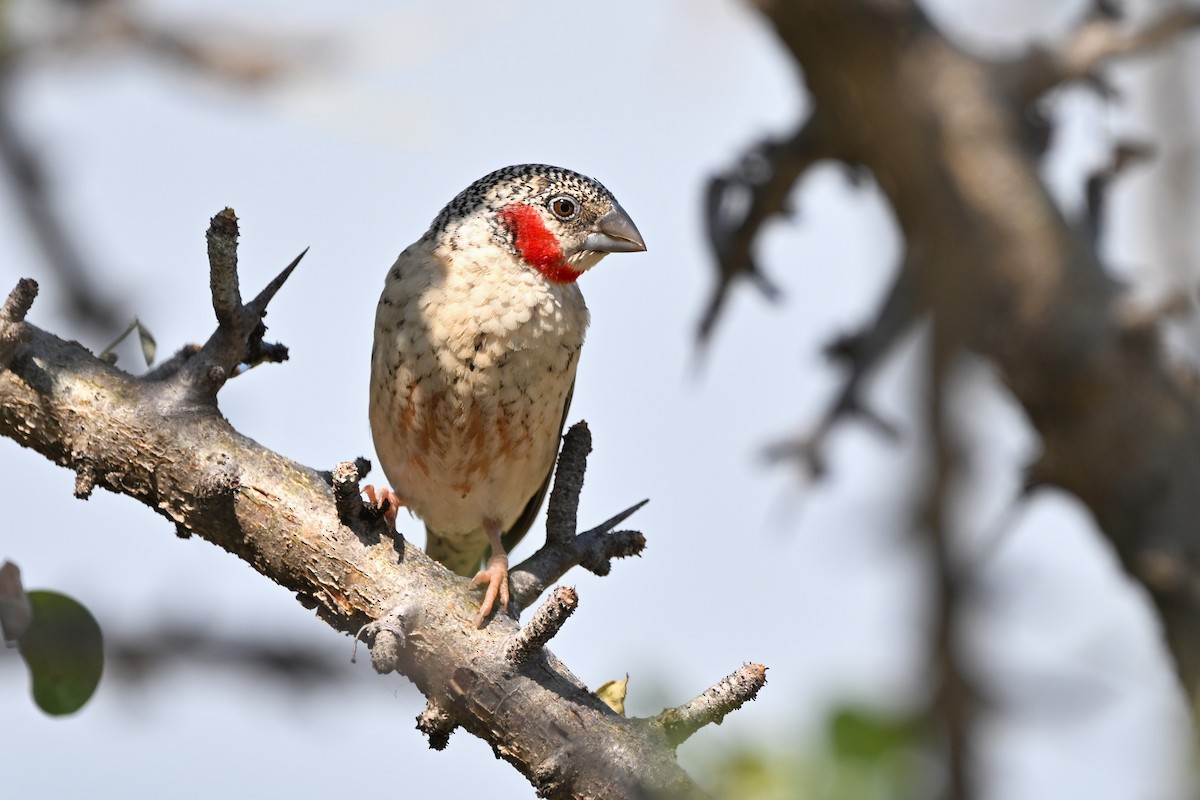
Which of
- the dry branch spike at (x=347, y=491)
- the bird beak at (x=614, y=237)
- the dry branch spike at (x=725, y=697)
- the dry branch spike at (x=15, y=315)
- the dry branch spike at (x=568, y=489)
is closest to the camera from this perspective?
the dry branch spike at (x=725, y=697)

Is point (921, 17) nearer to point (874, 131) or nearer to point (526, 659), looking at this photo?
point (874, 131)

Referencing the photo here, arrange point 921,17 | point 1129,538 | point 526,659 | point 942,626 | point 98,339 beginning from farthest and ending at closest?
point 921,17
point 1129,538
point 98,339
point 526,659
point 942,626

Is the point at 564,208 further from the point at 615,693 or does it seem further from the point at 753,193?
the point at 615,693

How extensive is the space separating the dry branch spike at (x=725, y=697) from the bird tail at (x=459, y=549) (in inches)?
121

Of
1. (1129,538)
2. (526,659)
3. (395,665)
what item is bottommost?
(395,665)

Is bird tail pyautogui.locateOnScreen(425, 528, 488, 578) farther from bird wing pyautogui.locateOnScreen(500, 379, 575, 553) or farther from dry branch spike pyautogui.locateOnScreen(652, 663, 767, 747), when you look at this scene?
dry branch spike pyautogui.locateOnScreen(652, 663, 767, 747)

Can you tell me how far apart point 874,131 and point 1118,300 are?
1132 mm

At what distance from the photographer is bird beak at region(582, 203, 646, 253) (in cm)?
502

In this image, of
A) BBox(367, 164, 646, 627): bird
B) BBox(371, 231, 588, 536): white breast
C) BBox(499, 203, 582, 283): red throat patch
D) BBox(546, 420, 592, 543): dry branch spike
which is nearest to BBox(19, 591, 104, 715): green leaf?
BBox(546, 420, 592, 543): dry branch spike

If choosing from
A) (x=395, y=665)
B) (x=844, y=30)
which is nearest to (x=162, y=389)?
(x=395, y=665)

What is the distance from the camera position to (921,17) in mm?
5348

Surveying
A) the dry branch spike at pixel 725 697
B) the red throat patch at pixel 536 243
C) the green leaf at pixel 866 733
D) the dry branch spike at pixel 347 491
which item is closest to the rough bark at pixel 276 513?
the dry branch spike at pixel 347 491

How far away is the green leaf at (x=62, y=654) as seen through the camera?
223 centimetres

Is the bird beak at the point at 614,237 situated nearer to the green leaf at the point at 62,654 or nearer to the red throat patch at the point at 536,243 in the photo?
the red throat patch at the point at 536,243
